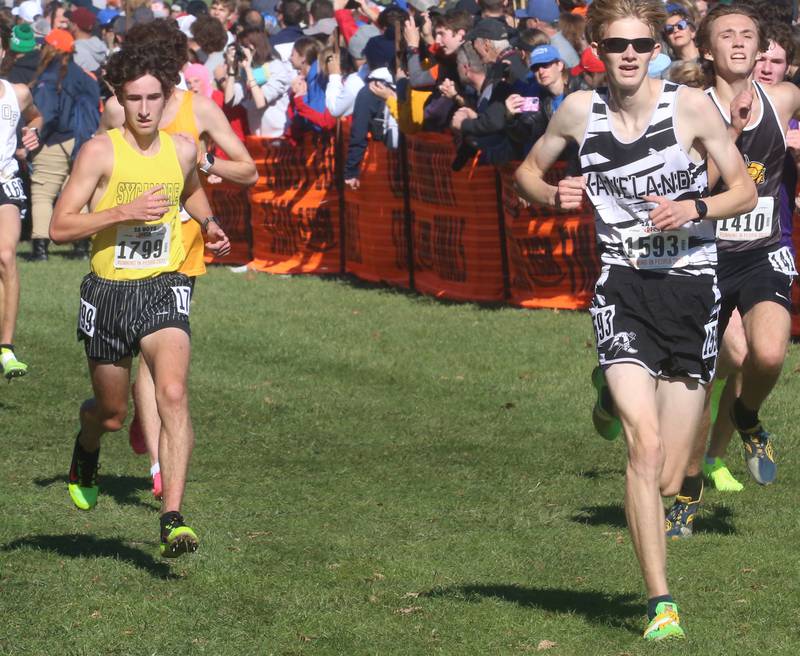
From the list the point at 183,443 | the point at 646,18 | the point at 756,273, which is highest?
the point at 646,18

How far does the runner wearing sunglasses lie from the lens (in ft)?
19.8

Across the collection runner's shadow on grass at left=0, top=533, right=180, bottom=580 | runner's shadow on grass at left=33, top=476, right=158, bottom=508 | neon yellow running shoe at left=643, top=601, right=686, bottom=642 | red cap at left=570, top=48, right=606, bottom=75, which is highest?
red cap at left=570, top=48, right=606, bottom=75

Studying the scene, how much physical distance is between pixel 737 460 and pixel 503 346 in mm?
3719

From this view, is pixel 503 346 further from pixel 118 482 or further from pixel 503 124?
pixel 118 482

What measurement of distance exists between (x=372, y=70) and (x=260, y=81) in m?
2.53

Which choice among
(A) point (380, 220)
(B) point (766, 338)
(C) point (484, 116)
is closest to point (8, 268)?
(C) point (484, 116)

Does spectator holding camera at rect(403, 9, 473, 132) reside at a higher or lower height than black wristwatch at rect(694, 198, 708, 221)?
higher

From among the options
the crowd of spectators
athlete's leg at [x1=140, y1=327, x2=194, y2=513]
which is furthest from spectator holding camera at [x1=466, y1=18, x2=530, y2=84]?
athlete's leg at [x1=140, y1=327, x2=194, y2=513]

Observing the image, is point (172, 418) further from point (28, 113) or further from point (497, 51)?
point (497, 51)

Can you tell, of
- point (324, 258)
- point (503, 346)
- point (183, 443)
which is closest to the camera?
point (183, 443)

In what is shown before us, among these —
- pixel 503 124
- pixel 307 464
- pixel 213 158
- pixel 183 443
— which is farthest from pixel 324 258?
pixel 183 443

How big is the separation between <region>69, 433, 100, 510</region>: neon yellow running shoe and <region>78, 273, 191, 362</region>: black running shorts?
0.86m

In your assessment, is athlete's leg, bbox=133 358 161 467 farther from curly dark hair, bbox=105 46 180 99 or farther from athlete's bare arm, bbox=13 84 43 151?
athlete's bare arm, bbox=13 84 43 151

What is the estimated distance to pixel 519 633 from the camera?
6.13m
